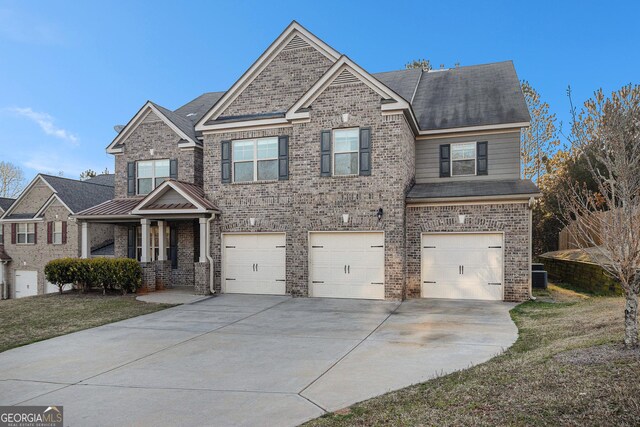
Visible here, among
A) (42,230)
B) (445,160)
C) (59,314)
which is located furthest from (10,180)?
(445,160)

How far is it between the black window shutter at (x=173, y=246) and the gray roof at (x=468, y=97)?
1085 centimetres

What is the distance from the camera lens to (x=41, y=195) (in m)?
25.8

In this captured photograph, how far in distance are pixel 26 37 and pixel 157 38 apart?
6627 millimetres

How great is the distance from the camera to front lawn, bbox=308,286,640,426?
4.27 metres

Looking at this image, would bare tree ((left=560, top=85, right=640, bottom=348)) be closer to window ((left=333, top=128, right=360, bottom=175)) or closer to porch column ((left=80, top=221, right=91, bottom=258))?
→ window ((left=333, top=128, right=360, bottom=175))

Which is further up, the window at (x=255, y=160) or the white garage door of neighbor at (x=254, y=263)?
the window at (x=255, y=160)

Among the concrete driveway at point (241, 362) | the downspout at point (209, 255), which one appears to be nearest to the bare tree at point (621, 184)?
the concrete driveway at point (241, 362)

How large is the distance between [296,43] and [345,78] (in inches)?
122

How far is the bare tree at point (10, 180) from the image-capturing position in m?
42.6

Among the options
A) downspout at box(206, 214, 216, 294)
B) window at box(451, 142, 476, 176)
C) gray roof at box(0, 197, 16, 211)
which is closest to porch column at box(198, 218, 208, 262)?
downspout at box(206, 214, 216, 294)

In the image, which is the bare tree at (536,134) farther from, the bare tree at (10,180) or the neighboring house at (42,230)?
the bare tree at (10,180)

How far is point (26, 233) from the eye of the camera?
25.9m

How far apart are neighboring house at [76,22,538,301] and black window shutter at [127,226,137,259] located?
110cm

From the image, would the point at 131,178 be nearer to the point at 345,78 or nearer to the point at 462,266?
the point at 345,78
